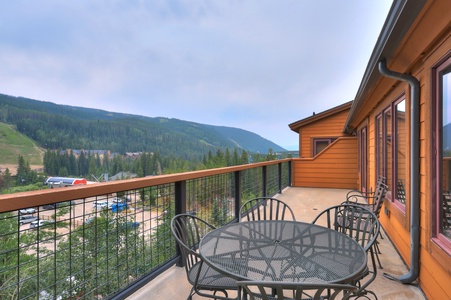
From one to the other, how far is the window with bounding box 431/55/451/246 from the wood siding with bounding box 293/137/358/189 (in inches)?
244

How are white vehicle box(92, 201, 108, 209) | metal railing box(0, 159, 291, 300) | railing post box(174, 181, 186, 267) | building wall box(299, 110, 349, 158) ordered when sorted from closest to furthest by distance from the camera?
metal railing box(0, 159, 291, 300) < white vehicle box(92, 201, 108, 209) < railing post box(174, 181, 186, 267) < building wall box(299, 110, 349, 158)

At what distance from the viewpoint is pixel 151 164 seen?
30609 mm

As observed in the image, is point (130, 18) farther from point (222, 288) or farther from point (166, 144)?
point (222, 288)

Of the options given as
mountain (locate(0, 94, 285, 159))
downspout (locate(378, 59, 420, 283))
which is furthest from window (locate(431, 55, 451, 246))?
mountain (locate(0, 94, 285, 159))

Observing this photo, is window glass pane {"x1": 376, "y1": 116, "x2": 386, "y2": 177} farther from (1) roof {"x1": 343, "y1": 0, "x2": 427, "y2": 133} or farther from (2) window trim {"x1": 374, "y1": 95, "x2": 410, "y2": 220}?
(1) roof {"x1": 343, "y1": 0, "x2": 427, "y2": 133}

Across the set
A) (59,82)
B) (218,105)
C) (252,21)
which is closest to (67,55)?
(59,82)

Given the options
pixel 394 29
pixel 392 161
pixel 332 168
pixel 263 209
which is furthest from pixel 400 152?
pixel 332 168

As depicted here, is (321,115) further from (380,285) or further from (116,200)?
(116,200)

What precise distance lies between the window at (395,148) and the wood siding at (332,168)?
404 cm

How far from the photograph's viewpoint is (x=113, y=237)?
275cm

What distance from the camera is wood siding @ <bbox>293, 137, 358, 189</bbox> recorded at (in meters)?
7.70

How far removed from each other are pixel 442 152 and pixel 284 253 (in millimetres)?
1412

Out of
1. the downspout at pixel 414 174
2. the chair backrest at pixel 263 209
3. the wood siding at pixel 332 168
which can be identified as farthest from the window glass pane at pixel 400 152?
the wood siding at pixel 332 168

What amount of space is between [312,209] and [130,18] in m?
27.2
